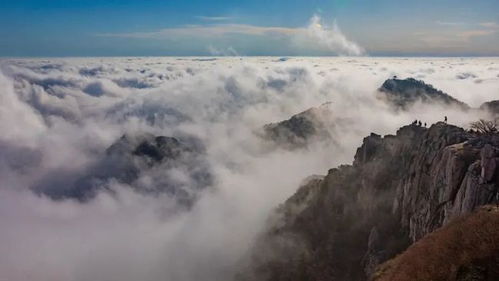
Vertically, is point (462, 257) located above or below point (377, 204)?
above

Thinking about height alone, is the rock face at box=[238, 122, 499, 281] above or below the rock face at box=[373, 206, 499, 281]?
below

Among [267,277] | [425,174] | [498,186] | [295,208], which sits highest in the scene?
[498,186]

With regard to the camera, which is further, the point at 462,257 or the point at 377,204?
the point at 377,204

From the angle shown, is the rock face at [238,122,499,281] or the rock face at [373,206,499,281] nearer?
the rock face at [373,206,499,281]

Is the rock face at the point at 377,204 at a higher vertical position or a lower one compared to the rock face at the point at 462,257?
lower

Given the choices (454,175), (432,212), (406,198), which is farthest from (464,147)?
(406,198)

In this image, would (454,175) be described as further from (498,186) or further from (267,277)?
(267,277)

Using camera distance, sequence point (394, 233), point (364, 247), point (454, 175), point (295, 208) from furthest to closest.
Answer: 1. point (295, 208)
2. point (364, 247)
3. point (394, 233)
4. point (454, 175)

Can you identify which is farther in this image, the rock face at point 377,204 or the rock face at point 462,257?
the rock face at point 377,204
